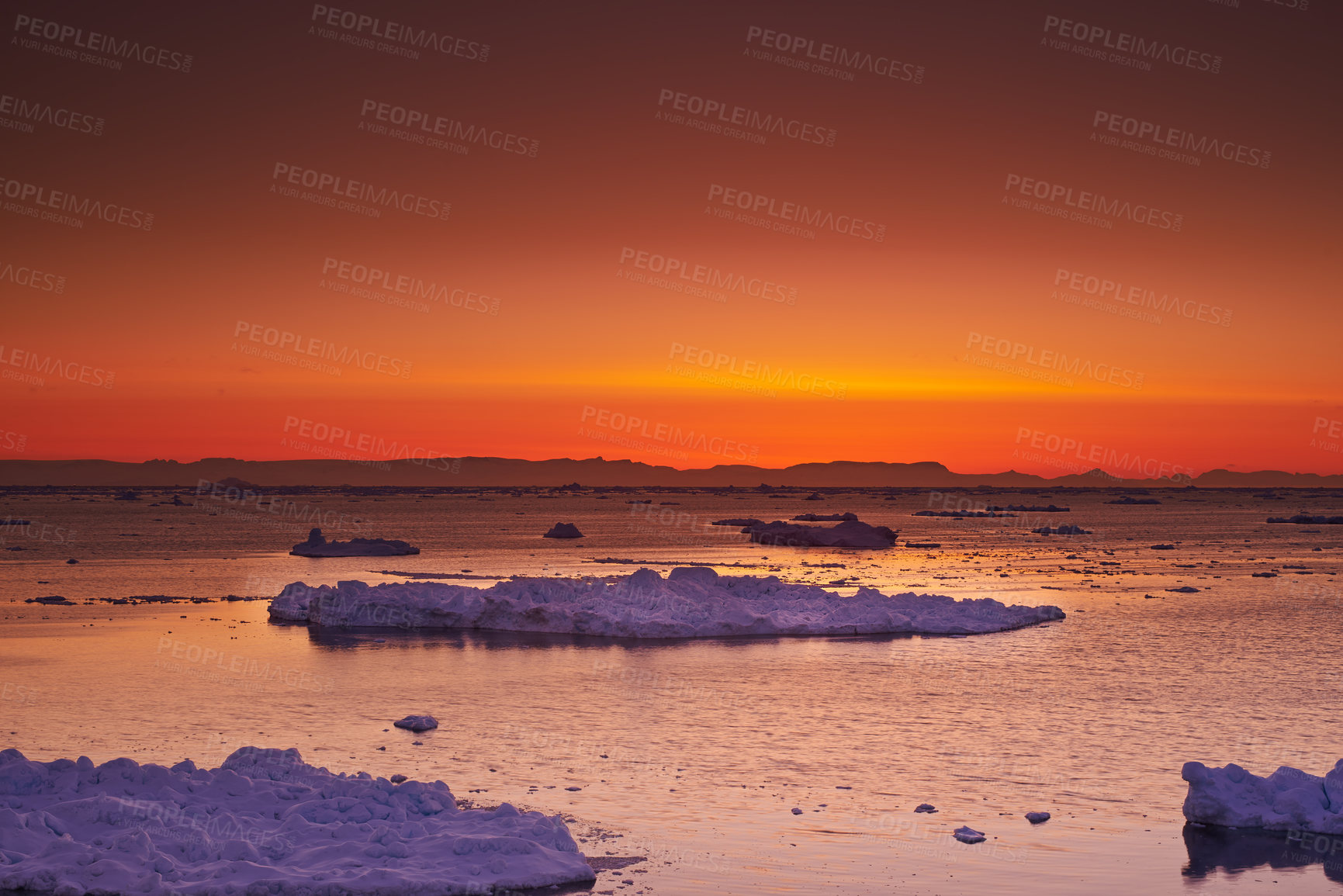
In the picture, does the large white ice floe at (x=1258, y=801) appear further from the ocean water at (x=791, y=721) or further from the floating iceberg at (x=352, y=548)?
Result: the floating iceberg at (x=352, y=548)

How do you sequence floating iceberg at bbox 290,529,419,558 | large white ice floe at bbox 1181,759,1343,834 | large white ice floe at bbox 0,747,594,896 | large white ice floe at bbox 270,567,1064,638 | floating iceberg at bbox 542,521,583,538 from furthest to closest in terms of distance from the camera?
floating iceberg at bbox 542,521,583,538 < floating iceberg at bbox 290,529,419,558 < large white ice floe at bbox 270,567,1064,638 < large white ice floe at bbox 1181,759,1343,834 < large white ice floe at bbox 0,747,594,896

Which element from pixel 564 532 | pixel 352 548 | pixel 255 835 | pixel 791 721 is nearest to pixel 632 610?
pixel 791 721

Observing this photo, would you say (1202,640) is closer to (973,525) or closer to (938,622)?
(938,622)

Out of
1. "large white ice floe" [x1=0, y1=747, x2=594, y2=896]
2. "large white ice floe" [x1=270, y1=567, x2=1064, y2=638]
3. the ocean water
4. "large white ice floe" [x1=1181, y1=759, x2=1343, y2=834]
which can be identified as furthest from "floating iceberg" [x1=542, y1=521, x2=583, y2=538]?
"large white ice floe" [x1=1181, y1=759, x2=1343, y2=834]

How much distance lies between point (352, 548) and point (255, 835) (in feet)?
138

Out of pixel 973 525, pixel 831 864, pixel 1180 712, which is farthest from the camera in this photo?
pixel 973 525

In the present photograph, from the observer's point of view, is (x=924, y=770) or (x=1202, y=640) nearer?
(x=924, y=770)

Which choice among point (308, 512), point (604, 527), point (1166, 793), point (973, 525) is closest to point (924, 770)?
point (1166, 793)

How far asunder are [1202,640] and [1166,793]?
14193 mm

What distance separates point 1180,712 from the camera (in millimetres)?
16969

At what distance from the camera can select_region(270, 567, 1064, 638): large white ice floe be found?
25891 mm

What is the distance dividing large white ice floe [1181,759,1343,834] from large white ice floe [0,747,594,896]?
6349 millimetres

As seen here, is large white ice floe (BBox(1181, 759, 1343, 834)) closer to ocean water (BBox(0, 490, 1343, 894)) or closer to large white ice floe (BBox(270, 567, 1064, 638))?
ocean water (BBox(0, 490, 1343, 894))

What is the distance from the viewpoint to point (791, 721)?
16188 millimetres
